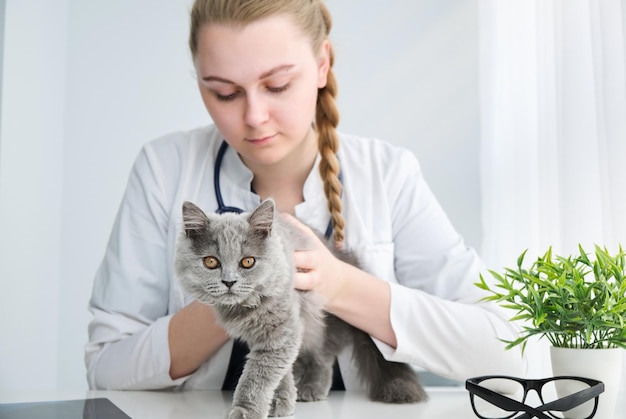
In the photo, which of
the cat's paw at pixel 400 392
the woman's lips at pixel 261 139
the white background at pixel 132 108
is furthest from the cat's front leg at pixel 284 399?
the white background at pixel 132 108

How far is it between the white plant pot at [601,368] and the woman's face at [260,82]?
71 centimetres

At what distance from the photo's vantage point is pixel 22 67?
2.46 metres

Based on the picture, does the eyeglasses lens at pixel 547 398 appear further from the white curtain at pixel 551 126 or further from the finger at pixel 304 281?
the white curtain at pixel 551 126

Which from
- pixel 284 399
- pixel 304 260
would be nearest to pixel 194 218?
pixel 304 260

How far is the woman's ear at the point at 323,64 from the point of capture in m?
1.50

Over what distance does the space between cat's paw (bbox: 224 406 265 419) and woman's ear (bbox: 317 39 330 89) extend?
2.65 feet

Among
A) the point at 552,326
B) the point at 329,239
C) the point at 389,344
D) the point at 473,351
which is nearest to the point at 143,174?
the point at 329,239

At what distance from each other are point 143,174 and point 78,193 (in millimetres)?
1394

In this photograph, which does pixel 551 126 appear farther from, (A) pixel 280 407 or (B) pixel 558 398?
(A) pixel 280 407

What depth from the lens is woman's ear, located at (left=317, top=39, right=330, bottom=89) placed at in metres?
1.50

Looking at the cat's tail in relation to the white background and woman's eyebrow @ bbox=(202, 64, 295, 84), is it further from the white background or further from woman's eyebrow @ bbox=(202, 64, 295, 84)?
the white background

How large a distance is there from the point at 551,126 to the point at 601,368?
4.11 feet

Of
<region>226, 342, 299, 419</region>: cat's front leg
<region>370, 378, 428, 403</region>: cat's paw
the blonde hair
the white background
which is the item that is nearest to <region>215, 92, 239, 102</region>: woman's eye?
the blonde hair

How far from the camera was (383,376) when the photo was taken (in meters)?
1.32
